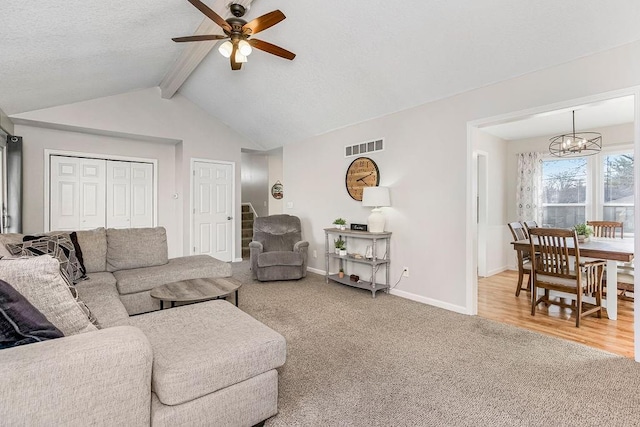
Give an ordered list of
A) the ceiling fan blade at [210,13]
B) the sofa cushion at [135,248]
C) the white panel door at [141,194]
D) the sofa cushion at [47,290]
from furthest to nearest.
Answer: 1. the white panel door at [141,194]
2. the sofa cushion at [135,248]
3. the ceiling fan blade at [210,13]
4. the sofa cushion at [47,290]

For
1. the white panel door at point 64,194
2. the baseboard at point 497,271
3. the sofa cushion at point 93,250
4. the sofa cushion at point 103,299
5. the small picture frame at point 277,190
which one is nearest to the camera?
the sofa cushion at point 103,299

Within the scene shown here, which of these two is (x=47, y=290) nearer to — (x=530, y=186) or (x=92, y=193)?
(x=92, y=193)

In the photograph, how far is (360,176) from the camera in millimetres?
4520

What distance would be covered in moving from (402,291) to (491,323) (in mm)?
1128

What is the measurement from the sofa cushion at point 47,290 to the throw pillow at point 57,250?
4.20 ft

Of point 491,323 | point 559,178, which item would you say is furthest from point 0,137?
point 559,178

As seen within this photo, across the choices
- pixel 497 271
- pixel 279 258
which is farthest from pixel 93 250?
pixel 497 271

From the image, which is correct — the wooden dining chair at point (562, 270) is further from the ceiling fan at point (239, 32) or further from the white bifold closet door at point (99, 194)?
the white bifold closet door at point (99, 194)

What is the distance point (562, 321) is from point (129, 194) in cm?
652

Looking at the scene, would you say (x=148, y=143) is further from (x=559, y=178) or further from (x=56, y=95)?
(x=559, y=178)

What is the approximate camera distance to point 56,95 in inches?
159

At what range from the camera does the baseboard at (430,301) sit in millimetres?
3358

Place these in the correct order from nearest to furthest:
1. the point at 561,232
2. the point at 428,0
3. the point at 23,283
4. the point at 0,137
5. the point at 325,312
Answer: the point at 23,283 < the point at 428,0 < the point at 561,232 < the point at 325,312 < the point at 0,137

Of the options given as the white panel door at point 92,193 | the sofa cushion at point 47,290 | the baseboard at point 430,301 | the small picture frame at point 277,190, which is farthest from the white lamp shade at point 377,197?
the small picture frame at point 277,190
